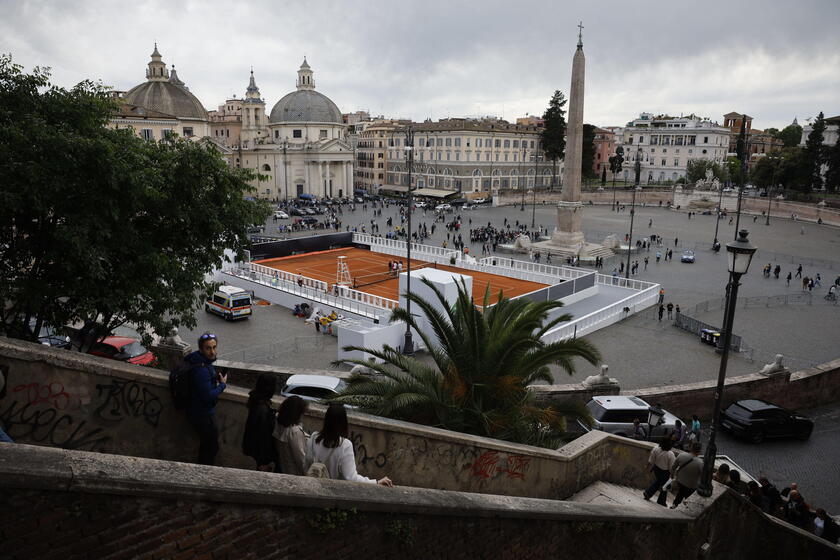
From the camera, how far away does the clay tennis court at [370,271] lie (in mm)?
28688

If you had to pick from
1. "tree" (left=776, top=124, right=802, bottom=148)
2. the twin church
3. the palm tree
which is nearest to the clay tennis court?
the palm tree

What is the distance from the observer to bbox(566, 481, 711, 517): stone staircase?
24.6ft

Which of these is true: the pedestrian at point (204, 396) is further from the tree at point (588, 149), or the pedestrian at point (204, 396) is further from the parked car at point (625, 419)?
the tree at point (588, 149)

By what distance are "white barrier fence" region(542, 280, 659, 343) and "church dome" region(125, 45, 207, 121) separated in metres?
67.3

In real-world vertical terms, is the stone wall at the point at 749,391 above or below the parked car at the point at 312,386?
below

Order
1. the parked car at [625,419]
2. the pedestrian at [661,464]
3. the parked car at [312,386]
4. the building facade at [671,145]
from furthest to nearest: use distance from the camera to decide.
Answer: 1. the building facade at [671,145]
2. the parked car at [625,419]
3. the parked car at [312,386]
4. the pedestrian at [661,464]

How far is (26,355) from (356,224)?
166 ft

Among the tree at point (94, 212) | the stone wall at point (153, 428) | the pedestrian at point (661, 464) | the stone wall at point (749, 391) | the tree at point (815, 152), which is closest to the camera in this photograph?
the stone wall at point (153, 428)

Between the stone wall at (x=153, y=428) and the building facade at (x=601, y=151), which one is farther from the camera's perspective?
the building facade at (x=601, y=151)

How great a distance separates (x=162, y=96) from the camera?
75625 millimetres

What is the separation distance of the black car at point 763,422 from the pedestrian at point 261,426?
43.1ft

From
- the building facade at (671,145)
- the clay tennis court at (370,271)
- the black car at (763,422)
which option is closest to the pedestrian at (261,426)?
the black car at (763,422)

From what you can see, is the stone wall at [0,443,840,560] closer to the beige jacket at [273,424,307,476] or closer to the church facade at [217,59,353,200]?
the beige jacket at [273,424,307,476]

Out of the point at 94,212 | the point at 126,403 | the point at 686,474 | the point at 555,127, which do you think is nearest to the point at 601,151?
the point at 555,127
